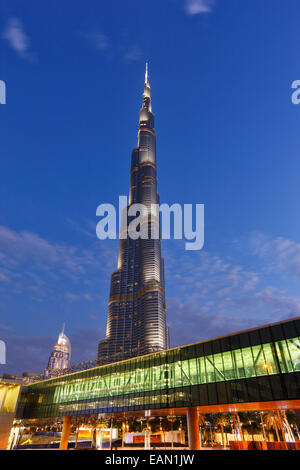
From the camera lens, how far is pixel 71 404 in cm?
6150

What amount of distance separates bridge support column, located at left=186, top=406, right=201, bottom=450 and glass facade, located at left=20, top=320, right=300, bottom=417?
114 inches

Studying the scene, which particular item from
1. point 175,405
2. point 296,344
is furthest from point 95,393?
point 296,344

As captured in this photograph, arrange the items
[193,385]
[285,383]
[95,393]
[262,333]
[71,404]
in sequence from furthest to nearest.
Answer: [71,404], [95,393], [193,385], [262,333], [285,383]

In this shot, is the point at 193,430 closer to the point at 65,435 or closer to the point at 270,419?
the point at 65,435

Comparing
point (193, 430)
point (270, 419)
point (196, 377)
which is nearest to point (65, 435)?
point (193, 430)

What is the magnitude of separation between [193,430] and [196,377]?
805 centimetres

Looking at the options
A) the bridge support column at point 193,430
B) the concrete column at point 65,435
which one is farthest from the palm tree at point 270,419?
the concrete column at point 65,435

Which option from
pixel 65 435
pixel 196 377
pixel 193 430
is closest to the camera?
pixel 196 377

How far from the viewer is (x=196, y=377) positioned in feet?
135

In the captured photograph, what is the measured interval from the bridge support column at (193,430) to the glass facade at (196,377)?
9.52 ft

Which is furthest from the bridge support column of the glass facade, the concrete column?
the concrete column
